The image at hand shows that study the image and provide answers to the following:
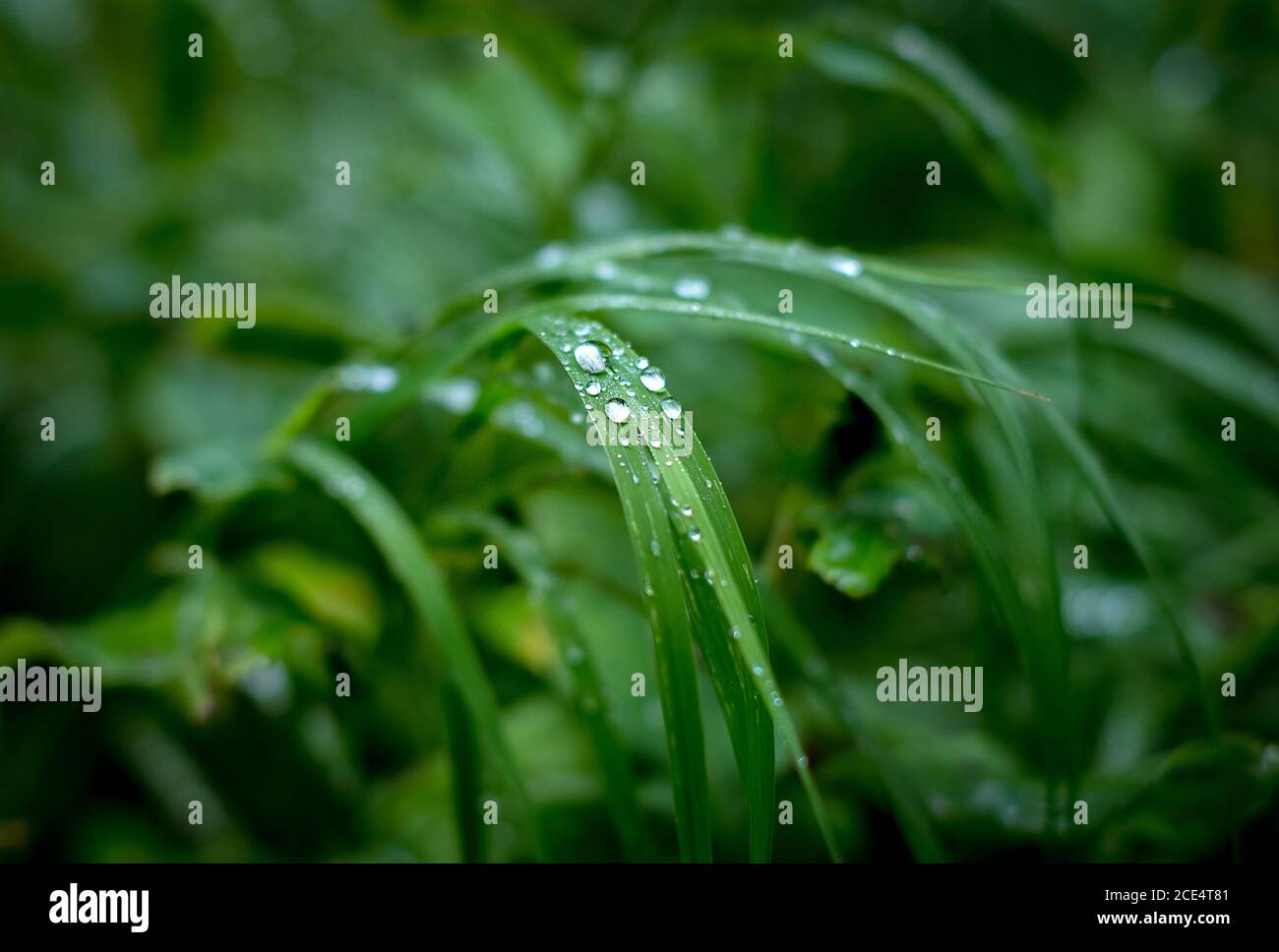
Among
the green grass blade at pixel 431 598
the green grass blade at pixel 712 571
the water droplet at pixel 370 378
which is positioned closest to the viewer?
the green grass blade at pixel 712 571

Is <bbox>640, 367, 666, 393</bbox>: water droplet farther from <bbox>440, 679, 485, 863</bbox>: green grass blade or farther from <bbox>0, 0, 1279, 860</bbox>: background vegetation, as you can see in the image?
<bbox>440, 679, 485, 863</bbox>: green grass blade

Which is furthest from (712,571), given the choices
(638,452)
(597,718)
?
(597,718)

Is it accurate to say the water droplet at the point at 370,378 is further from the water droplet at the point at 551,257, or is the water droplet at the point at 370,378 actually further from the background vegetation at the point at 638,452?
the water droplet at the point at 551,257

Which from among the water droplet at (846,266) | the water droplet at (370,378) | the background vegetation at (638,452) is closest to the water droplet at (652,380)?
the background vegetation at (638,452)

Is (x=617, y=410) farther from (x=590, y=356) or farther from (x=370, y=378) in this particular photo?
(x=370, y=378)

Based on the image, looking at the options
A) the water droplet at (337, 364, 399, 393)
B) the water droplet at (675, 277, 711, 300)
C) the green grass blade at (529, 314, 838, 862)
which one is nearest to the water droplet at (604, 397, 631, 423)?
the green grass blade at (529, 314, 838, 862)

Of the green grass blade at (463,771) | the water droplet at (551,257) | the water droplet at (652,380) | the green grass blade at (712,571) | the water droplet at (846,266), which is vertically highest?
the water droplet at (551,257)
